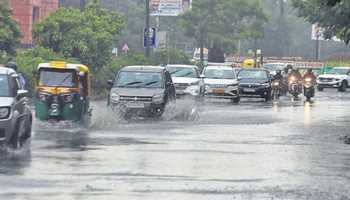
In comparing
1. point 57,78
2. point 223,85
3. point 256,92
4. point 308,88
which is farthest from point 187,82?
point 57,78

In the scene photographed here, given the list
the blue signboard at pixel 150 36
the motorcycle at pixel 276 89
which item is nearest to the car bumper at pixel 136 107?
the blue signboard at pixel 150 36

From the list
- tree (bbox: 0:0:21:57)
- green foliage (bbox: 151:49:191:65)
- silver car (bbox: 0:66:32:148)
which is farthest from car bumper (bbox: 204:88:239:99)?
silver car (bbox: 0:66:32:148)

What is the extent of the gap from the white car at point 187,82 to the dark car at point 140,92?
29.4 ft

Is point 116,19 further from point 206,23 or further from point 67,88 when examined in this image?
point 206,23

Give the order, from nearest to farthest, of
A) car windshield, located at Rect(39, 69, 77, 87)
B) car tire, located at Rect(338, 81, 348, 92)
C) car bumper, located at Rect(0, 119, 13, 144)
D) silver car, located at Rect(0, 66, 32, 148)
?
1. car bumper, located at Rect(0, 119, 13, 144)
2. silver car, located at Rect(0, 66, 32, 148)
3. car windshield, located at Rect(39, 69, 77, 87)
4. car tire, located at Rect(338, 81, 348, 92)

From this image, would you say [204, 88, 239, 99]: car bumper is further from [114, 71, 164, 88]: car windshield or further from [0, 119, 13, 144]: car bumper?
[0, 119, 13, 144]: car bumper

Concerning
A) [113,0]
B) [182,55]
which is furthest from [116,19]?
[113,0]

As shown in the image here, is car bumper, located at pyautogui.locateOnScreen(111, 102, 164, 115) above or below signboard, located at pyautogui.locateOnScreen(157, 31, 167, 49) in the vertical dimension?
below

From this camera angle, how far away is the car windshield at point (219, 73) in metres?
45.7

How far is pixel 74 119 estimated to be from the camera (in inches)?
1054

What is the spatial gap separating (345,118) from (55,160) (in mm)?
19227

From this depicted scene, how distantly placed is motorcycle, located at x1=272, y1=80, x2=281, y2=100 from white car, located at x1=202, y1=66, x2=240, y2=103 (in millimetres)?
5946

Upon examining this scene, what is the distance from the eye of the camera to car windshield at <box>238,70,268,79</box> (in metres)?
49.4

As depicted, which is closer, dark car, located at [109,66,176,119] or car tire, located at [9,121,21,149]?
car tire, located at [9,121,21,149]
